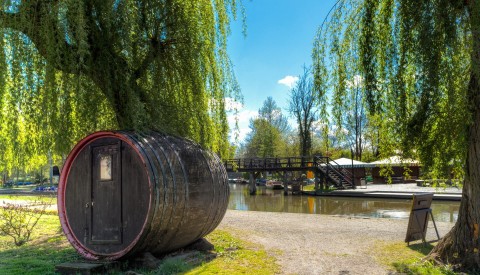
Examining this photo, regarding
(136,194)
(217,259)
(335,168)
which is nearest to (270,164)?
(335,168)

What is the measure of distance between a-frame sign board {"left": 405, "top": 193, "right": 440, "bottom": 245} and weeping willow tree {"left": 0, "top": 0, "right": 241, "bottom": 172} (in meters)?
3.68

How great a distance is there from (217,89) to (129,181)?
311 centimetres

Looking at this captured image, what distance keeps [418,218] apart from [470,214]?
1679 mm

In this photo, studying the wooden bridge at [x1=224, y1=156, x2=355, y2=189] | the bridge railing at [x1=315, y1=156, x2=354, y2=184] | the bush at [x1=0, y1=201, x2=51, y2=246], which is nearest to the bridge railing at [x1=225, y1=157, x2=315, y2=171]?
the wooden bridge at [x1=224, y1=156, x2=355, y2=189]

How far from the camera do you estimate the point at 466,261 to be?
5.53 metres

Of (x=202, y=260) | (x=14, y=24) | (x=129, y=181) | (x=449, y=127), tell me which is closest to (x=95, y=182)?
(x=129, y=181)

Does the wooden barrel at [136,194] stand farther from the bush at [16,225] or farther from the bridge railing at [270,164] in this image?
the bridge railing at [270,164]

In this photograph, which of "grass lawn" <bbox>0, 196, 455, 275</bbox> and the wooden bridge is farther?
the wooden bridge

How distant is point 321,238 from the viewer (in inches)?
318

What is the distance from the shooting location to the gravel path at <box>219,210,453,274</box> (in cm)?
575

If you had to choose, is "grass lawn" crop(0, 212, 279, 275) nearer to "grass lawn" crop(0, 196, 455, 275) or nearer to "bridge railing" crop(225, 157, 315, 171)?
"grass lawn" crop(0, 196, 455, 275)

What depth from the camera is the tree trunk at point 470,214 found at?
5461 mm

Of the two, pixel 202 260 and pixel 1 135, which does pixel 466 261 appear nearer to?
pixel 202 260

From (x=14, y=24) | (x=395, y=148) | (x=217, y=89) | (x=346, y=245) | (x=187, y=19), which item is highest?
(x=187, y=19)
